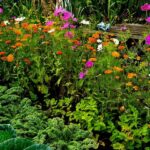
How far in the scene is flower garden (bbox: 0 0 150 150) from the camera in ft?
12.8

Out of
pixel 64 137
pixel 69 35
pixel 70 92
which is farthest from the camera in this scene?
pixel 69 35

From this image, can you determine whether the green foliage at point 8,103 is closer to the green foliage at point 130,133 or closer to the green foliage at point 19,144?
the green foliage at point 130,133

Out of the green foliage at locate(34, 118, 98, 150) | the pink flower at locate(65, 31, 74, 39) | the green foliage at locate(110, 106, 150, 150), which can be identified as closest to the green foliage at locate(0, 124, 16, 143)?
the green foliage at locate(34, 118, 98, 150)

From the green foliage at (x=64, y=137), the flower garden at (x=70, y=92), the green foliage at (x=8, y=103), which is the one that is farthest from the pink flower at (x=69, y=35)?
the green foliage at (x=64, y=137)

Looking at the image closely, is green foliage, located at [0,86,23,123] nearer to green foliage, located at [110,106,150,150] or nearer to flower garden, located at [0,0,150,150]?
flower garden, located at [0,0,150,150]

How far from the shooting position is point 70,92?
459 cm

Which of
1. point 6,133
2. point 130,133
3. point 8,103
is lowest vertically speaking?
point 130,133

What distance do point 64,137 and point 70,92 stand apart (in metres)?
0.82

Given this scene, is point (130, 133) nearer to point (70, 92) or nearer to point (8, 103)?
point (70, 92)

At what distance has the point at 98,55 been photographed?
4973mm

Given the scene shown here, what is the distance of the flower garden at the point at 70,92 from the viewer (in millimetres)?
3887

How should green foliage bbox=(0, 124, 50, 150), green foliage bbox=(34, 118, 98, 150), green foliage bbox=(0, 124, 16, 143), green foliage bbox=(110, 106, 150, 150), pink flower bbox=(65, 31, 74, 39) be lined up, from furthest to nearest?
pink flower bbox=(65, 31, 74, 39) → green foliage bbox=(110, 106, 150, 150) → green foliage bbox=(34, 118, 98, 150) → green foliage bbox=(0, 124, 16, 143) → green foliage bbox=(0, 124, 50, 150)

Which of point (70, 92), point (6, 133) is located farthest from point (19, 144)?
point (70, 92)

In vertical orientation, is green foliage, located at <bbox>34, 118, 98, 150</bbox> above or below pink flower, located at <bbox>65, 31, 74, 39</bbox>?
below
